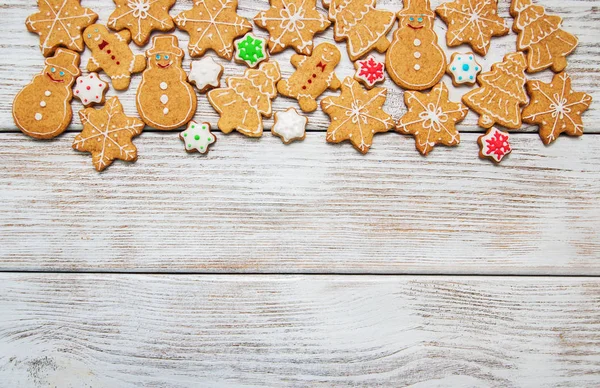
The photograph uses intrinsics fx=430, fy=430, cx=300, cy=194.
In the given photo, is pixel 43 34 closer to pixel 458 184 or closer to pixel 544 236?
pixel 458 184

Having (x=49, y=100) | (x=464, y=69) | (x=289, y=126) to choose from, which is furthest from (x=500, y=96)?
(x=49, y=100)

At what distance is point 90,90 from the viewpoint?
0.65 m

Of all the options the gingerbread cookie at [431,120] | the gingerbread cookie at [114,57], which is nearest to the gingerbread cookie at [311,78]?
the gingerbread cookie at [431,120]

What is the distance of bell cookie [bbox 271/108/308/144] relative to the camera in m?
0.65

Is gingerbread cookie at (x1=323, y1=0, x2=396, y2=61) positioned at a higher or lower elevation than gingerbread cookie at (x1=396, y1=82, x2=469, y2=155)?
higher

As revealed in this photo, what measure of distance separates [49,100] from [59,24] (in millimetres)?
123

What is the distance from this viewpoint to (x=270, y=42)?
2.20 feet

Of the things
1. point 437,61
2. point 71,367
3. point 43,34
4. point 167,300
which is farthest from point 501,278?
point 43,34

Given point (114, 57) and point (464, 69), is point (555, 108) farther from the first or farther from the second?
point (114, 57)

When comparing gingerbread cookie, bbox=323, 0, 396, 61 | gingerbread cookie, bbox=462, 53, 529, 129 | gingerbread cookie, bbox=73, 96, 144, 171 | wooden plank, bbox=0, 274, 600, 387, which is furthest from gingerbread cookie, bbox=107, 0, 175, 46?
gingerbread cookie, bbox=462, 53, 529, 129

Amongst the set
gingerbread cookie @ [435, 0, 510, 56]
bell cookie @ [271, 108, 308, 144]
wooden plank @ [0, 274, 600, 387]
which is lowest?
wooden plank @ [0, 274, 600, 387]

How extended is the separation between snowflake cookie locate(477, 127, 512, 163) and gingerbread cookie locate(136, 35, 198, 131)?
1.45ft

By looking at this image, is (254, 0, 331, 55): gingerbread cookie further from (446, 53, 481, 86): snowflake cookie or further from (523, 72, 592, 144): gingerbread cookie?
(523, 72, 592, 144): gingerbread cookie

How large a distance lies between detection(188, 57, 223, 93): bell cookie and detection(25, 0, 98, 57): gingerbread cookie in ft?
0.59
